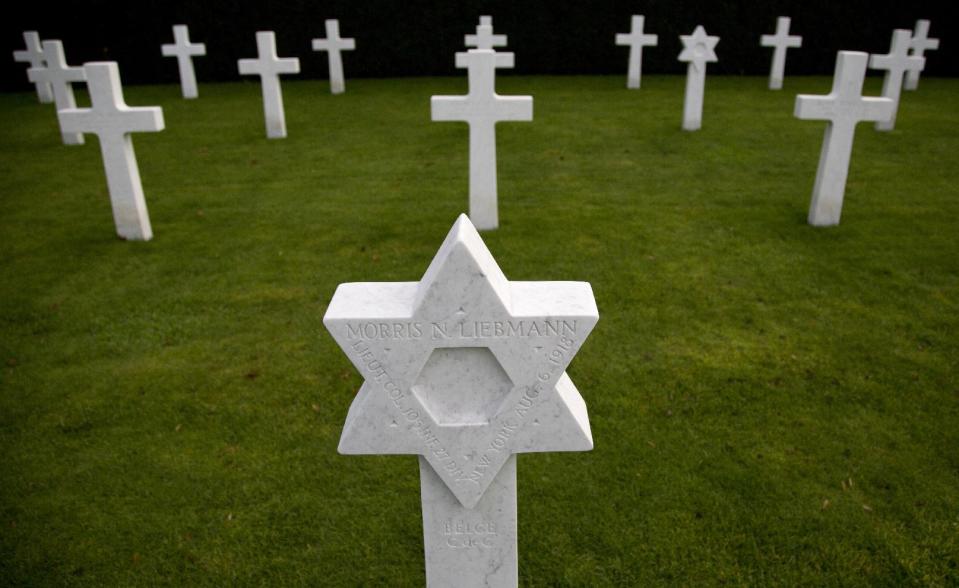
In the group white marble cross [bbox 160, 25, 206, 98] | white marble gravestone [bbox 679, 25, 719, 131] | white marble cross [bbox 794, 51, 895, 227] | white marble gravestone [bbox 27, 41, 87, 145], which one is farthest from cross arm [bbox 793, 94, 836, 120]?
white marble cross [bbox 160, 25, 206, 98]

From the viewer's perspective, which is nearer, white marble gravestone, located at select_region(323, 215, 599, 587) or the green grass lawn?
white marble gravestone, located at select_region(323, 215, 599, 587)

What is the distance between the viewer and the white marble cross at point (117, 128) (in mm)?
6812

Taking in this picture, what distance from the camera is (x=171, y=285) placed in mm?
6137

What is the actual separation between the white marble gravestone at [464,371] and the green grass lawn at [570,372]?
4.68ft

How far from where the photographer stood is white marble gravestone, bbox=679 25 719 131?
11055mm

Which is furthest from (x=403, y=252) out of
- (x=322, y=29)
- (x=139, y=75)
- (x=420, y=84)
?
(x=139, y=75)

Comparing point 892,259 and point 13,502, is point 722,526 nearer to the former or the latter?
point 13,502

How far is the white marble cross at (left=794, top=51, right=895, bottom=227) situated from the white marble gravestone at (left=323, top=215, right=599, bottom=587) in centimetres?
606

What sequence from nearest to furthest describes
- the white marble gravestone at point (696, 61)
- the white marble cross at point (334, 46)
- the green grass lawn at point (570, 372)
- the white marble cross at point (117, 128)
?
the green grass lawn at point (570, 372), the white marble cross at point (117, 128), the white marble gravestone at point (696, 61), the white marble cross at point (334, 46)

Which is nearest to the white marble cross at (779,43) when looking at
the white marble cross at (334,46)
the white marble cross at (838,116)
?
the white marble cross at (838,116)

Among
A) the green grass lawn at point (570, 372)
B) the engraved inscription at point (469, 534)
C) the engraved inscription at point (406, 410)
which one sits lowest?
the green grass lawn at point (570, 372)

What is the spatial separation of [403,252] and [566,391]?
4831 mm

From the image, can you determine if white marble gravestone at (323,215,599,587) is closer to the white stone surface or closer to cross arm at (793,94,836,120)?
the white stone surface

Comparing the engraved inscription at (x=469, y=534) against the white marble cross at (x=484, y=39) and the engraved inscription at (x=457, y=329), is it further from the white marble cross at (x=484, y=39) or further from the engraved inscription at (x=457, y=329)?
the white marble cross at (x=484, y=39)
